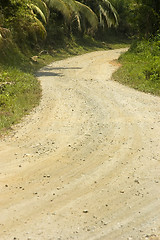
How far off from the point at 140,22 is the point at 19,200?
2348 centimetres

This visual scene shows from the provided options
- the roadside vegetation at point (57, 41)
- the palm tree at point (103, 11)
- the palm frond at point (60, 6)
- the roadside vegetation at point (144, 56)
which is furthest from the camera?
the palm tree at point (103, 11)

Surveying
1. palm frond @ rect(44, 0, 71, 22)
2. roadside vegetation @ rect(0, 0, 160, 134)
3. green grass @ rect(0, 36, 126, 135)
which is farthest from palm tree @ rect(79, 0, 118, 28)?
palm frond @ rect(44, 0, 71, 22)

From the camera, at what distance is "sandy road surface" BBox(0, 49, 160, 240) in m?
4.77

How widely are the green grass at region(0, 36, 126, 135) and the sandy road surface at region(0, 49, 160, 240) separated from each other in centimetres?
54

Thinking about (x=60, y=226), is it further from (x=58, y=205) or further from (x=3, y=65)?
(x=3, y=65)

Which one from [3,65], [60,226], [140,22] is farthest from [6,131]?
[140,22]

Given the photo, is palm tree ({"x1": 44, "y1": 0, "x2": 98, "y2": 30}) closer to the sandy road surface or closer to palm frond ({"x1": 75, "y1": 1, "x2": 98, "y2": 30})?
palm frond ({"x1": 75, "y1": 1, "x2": 98, "y2": 30})

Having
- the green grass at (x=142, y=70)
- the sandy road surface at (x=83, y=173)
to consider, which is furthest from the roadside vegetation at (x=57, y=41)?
the sandy road surface at (x=83, y=173)

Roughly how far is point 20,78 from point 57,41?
15.4 meters

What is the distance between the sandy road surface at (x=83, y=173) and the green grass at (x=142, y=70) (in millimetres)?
3010

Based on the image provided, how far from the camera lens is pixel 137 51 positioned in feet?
76.2

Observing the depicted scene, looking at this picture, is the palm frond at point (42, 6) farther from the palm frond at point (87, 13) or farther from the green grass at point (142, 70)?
the green grass at point (142, 70)

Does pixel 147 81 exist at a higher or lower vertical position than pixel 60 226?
lower

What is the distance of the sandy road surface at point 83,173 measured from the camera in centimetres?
477
